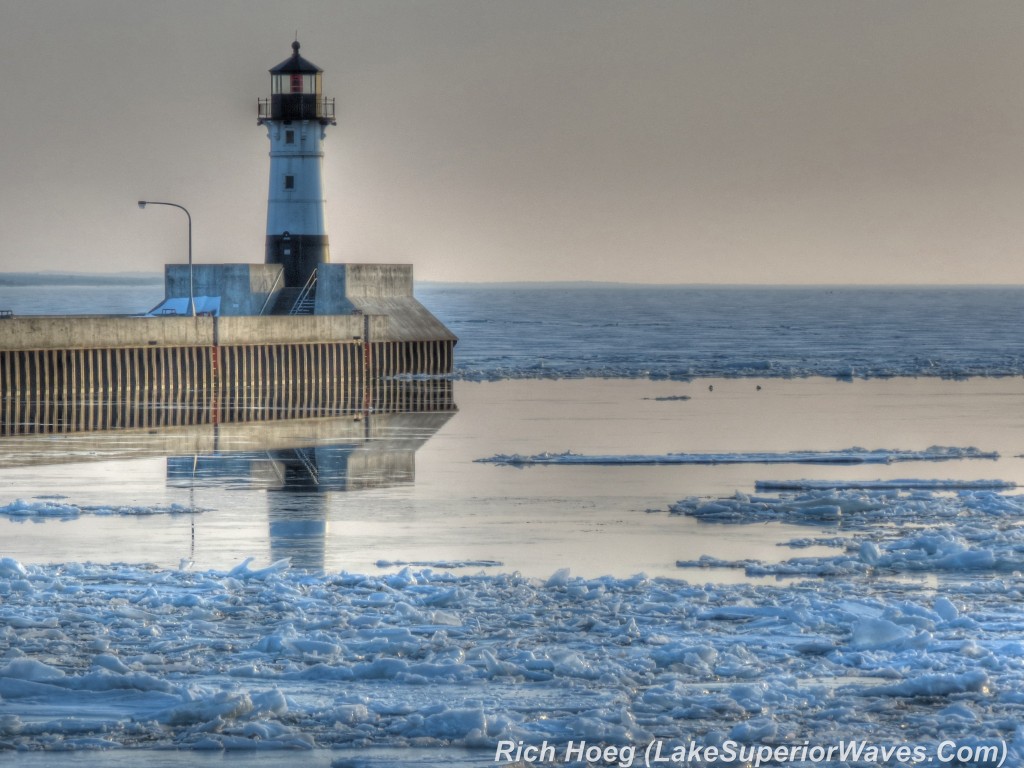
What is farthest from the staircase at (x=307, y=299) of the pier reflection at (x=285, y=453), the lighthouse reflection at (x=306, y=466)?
the lighthouse reflection at (x=306, y=466)

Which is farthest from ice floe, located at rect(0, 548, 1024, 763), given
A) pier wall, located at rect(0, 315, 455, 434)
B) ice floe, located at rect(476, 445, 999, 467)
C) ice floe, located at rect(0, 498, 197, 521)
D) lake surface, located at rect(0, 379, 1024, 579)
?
pier wall, located at rect(0, 315, 455, 434)

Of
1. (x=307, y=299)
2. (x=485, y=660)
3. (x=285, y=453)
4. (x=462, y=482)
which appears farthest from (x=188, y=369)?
(x=485, y=660)

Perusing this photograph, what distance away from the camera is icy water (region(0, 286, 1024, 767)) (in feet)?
28.9

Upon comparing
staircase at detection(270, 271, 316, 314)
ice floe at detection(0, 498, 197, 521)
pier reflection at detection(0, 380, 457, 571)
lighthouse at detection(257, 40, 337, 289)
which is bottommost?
pier reflection at detection(0, 380, 457, 571)

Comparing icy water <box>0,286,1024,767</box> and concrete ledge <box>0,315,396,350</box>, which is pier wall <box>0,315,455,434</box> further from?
icy water <box>0,286,1024,767</box>

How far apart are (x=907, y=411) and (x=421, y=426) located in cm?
1191

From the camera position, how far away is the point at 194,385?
128ft

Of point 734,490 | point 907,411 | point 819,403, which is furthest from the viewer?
point 819,403

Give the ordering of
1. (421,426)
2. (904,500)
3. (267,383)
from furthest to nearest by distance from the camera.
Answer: (267,383)
(421,426)
(904,500)

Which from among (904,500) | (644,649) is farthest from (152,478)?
(644,649)

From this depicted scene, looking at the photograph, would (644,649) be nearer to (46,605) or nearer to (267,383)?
(46,605)

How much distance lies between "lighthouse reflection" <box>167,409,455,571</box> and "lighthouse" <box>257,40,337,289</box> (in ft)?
57.9

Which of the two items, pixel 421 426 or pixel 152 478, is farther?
pixel 421 426

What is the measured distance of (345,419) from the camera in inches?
1216
